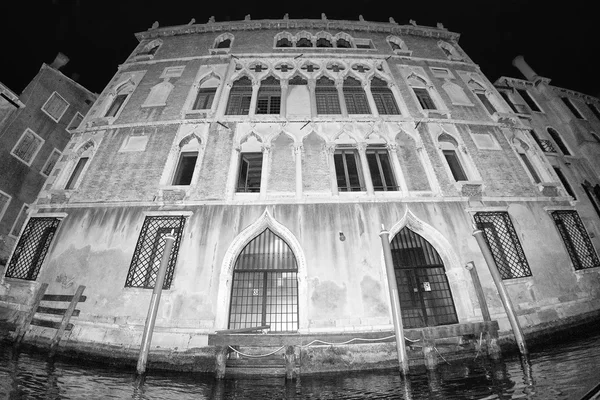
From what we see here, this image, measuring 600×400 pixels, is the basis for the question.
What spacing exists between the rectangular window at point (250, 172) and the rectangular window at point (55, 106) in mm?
13503

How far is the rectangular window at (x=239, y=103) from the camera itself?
37.8 feet

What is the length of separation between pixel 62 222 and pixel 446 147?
573 inches

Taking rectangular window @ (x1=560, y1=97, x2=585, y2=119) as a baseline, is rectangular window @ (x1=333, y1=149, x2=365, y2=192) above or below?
below

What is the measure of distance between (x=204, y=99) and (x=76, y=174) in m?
6.04

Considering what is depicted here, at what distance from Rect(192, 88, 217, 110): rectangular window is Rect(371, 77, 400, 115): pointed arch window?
25.5 feet

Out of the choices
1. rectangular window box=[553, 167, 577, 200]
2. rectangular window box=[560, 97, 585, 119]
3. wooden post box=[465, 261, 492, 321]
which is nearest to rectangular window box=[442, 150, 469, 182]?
wooden post box=[465, 261, 492, 321]

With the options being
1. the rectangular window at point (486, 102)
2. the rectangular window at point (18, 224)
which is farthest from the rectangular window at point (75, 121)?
the rectangular window at point (486, 102)

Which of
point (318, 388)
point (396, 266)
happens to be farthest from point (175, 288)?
point (396, 266)

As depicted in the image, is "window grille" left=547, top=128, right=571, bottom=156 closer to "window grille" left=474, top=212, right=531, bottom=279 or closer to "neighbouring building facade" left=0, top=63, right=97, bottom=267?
"window grille" left=474, top=212, right=531, bottom=279

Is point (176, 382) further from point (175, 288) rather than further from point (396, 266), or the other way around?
point (396, 266)

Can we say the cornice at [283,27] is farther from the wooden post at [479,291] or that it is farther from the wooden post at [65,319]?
the wooden post at [65,319]

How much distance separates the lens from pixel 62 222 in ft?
28.2

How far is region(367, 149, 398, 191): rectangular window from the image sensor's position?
371 inches

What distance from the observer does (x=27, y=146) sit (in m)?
13.6
